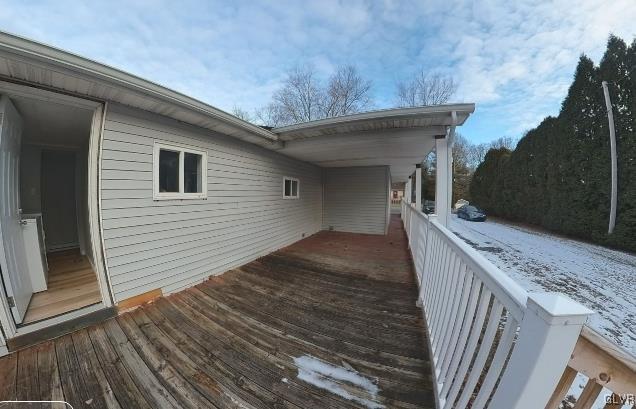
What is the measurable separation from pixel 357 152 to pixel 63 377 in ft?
18.4

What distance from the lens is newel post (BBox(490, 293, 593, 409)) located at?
643 millimetres

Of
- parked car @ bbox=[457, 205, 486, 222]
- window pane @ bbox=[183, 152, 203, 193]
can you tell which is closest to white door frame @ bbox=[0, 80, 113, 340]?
window pane @ bbox=[183, 152, 203, 193]

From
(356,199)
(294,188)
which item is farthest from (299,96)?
(294,188)

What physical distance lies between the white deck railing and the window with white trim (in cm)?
342

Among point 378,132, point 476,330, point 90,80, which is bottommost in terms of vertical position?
point 476,330

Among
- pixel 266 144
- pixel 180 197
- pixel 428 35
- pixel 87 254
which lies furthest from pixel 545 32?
pixel 87 254

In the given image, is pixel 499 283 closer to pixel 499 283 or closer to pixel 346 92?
pixel 499 283

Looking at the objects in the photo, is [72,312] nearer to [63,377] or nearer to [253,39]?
[63,377]

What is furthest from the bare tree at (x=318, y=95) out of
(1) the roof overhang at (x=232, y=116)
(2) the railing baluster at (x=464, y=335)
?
(2) the railing baluster at (x=464, y=335)

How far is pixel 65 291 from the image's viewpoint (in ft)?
10.1

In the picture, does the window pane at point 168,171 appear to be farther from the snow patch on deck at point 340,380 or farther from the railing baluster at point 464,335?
the railing baluster at point 464,335

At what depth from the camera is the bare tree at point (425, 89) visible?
1764 centimetres

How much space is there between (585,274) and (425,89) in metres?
16.5

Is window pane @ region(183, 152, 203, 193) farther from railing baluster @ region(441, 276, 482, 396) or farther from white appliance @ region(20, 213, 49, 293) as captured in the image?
railing baluster @ region(441, 276, 482, 396)
